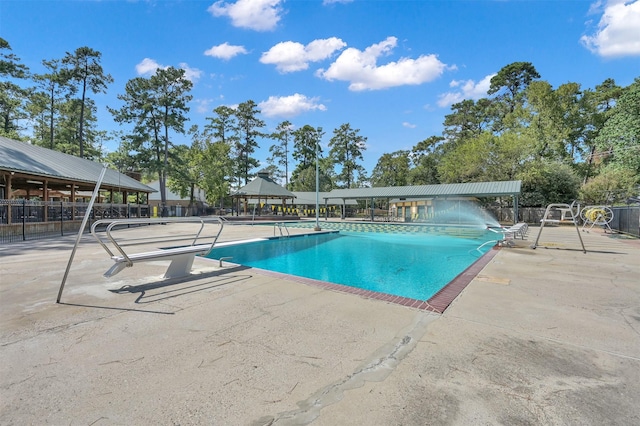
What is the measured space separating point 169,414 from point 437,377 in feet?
6.16

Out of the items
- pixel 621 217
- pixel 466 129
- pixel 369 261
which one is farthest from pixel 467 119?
pixel 369 261

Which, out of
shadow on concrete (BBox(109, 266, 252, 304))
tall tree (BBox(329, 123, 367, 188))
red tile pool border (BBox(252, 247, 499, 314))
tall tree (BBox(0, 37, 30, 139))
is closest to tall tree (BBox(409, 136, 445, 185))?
tall tree (BBox(329, 123, 367, 188))

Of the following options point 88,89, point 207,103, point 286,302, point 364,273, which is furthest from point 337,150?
point 286,302

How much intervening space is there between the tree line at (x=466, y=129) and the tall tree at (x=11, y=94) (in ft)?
0.24

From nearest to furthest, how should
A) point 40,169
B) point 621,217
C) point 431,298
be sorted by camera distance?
1. point 431,298
2. point 40,169
3. point 621,217

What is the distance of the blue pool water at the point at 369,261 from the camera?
23.1ft

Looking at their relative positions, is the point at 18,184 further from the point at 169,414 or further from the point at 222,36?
the point at 169,414

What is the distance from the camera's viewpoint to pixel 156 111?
102 ft

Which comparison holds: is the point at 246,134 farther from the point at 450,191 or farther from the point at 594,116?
the point at 594,116

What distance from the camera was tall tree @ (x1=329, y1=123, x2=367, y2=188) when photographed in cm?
4822

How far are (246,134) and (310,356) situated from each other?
44.9m

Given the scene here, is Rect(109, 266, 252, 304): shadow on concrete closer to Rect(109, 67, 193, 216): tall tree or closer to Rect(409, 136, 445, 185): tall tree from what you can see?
Rect(109, 67, 193, 216): tall tree

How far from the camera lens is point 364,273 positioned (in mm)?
8031

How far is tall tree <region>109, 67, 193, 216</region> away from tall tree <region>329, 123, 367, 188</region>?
2365 centimetres
